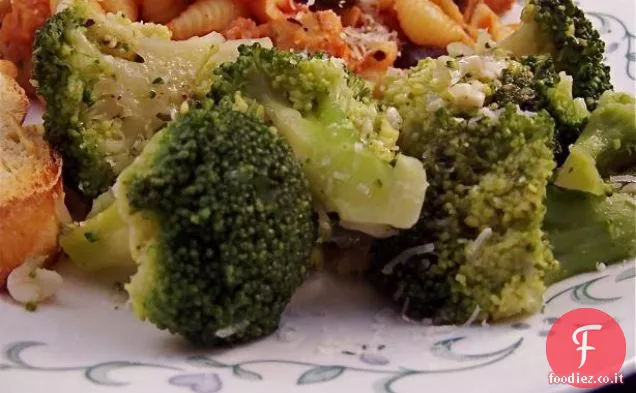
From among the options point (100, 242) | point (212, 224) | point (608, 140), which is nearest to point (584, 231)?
point (608, 140)

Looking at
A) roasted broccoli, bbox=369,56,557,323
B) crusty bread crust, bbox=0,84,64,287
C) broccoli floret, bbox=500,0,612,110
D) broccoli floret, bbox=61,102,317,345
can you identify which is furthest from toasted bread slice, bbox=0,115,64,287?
broccoli floret, bbox=500,0,612,110

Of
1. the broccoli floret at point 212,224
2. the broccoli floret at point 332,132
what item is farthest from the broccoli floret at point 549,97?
the broccoli floret at point 212,224

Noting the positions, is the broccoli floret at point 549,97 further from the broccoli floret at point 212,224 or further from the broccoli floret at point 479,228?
the broccoli floret at point 212,224

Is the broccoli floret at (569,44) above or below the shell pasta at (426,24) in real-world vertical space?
above

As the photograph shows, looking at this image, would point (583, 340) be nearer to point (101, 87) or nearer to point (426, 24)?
point (101, 87)

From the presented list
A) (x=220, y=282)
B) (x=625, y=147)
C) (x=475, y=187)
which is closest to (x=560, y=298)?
(x=475, y=187)

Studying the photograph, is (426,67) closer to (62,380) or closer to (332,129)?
(332,129)
